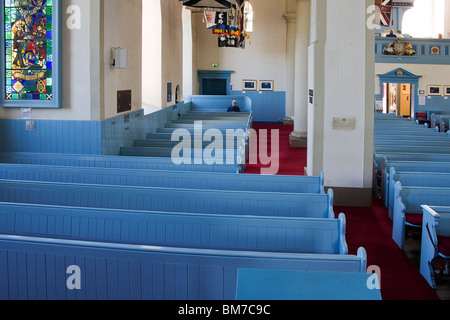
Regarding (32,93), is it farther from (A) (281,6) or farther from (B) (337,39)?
(A) (281,6)

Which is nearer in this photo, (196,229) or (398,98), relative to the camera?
(196,229)

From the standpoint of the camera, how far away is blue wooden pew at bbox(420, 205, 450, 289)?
5516 millimetres

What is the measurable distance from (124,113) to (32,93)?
1801 mm

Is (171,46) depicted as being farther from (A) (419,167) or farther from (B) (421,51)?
(B) (421,51)

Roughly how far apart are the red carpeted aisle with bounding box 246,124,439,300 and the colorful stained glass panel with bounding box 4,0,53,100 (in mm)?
5334

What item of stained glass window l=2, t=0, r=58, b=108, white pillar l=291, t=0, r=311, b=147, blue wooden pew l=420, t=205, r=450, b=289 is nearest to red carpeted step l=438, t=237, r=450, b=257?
blue wooden pew l=420, t=205, r=450, b=289

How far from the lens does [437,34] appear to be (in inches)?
965

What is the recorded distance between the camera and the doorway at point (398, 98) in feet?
91.2

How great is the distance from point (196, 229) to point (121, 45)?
19.3ft

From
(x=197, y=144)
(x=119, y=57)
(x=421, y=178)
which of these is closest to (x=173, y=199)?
(x=421, y=178)

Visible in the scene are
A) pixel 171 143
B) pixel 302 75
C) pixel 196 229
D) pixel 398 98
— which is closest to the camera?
pixel 196 229

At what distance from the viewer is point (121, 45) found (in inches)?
376

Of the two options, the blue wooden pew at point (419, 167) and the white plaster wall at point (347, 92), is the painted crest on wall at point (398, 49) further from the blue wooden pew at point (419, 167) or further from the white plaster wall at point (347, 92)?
the blue wooden pew at point (419, 167)

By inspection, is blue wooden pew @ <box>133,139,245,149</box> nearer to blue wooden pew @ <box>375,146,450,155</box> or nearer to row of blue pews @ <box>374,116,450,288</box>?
row of blue pews @ <box>374,116,450,288</box>
